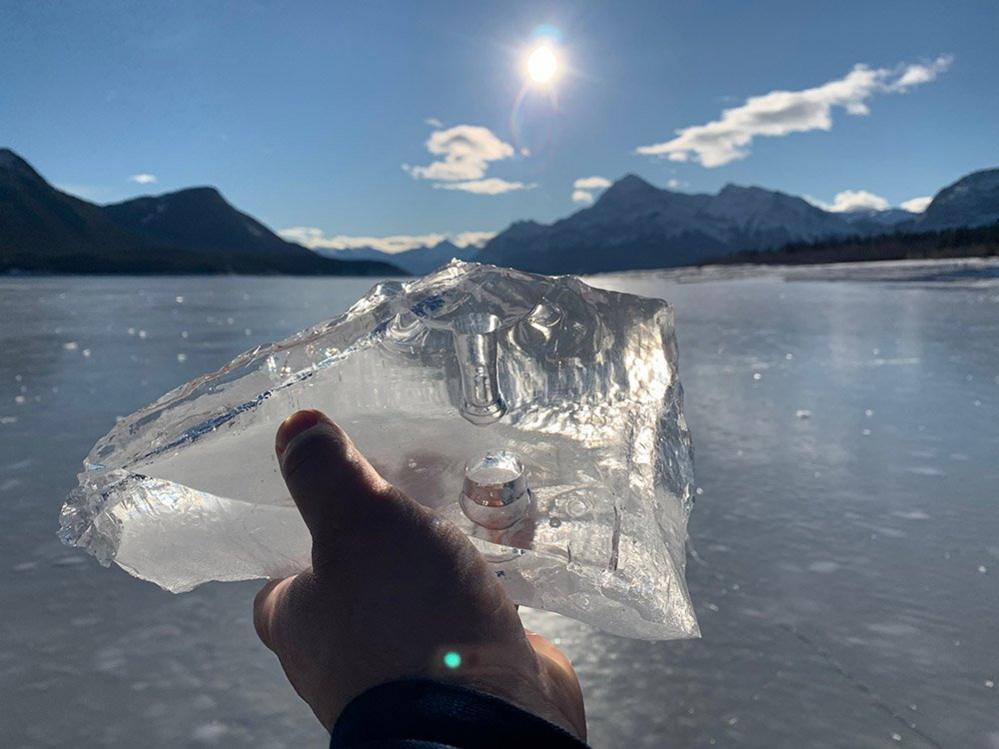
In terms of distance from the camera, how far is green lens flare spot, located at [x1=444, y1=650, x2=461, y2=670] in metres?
0.72

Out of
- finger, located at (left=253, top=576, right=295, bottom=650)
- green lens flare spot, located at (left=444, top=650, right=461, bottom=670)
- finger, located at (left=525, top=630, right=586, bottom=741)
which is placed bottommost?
finger, located at (left=525, top=630, right=586, bottom=741)

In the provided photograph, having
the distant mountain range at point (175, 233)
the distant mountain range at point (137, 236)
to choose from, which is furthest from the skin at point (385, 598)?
the distant mountain range at point (137, 236)

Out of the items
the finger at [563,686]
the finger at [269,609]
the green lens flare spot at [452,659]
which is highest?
the green lens flare spot at [452,659]

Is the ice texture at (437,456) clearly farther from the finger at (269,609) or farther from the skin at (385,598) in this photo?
the skin at (385,598)

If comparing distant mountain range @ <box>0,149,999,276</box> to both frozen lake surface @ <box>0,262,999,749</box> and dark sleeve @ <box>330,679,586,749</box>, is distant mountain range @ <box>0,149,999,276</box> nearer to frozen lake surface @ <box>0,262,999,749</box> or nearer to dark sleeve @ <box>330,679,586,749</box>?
frozen lake surface @ <box>0,262,999,749</box>

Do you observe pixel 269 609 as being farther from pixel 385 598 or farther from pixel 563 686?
pixel 563 686

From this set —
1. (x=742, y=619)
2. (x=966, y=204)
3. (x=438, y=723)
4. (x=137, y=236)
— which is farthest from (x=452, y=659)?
(x=966, y=204)

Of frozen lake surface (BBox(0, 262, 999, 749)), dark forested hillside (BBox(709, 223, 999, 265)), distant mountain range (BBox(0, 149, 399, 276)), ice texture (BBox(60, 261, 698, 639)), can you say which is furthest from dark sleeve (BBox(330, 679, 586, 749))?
distant mountain range (BBox(0, 149, 399, 276))

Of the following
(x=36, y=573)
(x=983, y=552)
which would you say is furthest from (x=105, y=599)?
(x=983, y=552)

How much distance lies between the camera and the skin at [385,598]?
0.73 metres

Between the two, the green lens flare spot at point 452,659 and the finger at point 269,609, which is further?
the finger at point 269,609

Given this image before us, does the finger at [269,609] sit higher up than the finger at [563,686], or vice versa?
the finger at [269,609]

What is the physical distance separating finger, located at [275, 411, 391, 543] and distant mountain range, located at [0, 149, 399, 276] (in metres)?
70.3

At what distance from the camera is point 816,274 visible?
24.8m
